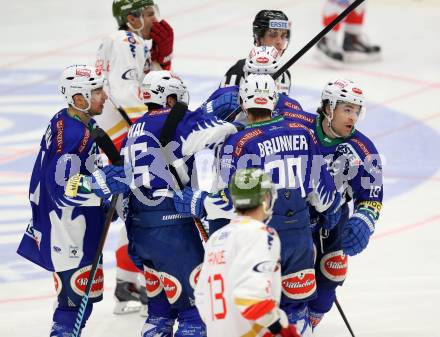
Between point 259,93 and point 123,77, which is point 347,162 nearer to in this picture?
point 259,93

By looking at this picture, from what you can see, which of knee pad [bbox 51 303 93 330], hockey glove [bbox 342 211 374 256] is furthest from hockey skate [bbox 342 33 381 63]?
knee pad [bbox 51 303 93 330]

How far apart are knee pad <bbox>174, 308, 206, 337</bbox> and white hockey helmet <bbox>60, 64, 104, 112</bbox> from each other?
119 centimetres

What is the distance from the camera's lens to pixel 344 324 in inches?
261

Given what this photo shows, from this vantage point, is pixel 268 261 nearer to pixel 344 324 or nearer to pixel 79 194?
pixel 79 194

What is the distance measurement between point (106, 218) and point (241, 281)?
1727 millimetres

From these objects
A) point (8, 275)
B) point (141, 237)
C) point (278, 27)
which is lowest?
point (8, 275)

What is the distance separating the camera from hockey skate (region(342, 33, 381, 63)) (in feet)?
40.7

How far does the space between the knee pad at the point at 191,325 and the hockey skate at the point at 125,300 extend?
1102 millimetres

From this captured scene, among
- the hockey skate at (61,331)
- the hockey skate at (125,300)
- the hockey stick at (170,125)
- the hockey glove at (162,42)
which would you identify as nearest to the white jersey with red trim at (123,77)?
the hockey glove at (162,42)

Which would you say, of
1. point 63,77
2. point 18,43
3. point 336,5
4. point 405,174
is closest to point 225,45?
point 336,5

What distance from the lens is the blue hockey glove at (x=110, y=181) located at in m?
5.55

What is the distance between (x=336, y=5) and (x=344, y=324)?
629cm

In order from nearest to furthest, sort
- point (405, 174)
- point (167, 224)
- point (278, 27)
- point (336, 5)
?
point (167, 224) < point (278, 27) < point (405, 174) < point (336, 5)

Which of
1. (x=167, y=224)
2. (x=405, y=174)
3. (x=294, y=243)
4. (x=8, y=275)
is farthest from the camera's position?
(x=405, y=174)
